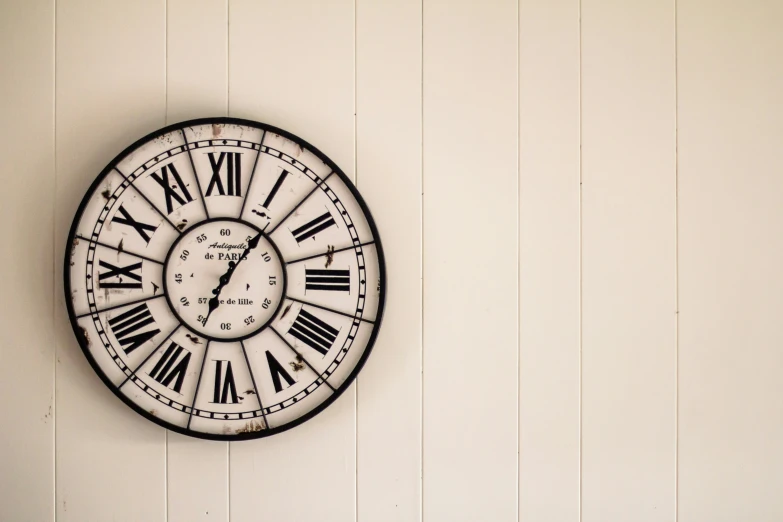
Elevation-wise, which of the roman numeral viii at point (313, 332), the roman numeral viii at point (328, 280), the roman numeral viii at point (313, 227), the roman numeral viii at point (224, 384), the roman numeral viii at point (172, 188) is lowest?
the roman numeral viii at point (224, 384)

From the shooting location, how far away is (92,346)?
1060 millimetres

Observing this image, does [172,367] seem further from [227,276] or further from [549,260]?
[549,260]

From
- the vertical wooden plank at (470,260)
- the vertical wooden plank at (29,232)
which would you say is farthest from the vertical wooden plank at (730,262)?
the vertical wooden plank at (29,232)

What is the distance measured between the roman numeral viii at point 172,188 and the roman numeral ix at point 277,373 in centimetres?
32

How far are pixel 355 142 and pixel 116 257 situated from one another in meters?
0.48

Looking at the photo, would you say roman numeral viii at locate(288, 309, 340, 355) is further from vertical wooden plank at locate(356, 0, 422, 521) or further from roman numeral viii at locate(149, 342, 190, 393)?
roman numeral viii at locate(149, 342, 190, 393)

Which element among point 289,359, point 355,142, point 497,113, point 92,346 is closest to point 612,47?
point 497,113

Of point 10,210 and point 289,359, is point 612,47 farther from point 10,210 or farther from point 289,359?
point 10,210

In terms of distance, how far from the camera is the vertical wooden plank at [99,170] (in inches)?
42.9

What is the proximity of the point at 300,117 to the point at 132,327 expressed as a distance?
0.49 metres

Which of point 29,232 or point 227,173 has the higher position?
point 227,173

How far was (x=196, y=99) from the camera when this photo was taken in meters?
1.11

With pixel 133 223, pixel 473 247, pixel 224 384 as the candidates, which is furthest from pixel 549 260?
pixel 133 223

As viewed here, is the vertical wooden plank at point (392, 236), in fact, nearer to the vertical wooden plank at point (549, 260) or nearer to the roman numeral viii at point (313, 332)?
the roman numeral viii at point (313, 332)
